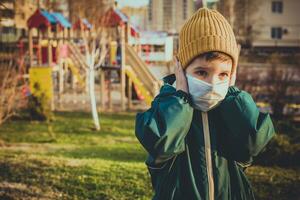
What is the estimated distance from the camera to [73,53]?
19.0 m

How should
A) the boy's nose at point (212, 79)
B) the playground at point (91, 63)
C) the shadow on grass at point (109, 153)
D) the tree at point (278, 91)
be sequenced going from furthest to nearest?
the playground at point (91, 63)
the tree at point (278, 91)
the shadow on grass at point (109, 153)
the boy's nose at point (212, 79)

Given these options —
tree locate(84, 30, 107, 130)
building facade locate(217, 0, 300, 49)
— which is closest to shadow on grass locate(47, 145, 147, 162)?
tree locate(84, 30, 107, 130)

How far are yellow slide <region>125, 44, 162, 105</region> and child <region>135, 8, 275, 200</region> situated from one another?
12.9 m

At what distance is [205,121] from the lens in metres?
1.92

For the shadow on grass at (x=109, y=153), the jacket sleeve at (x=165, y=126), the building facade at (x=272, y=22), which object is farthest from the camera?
the building facade at (x=272, y=22)

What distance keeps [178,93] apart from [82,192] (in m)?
3.88

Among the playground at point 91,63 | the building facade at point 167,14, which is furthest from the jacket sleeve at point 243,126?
the building facade at point 167,14

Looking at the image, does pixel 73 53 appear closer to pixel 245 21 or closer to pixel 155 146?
pixel 155 146

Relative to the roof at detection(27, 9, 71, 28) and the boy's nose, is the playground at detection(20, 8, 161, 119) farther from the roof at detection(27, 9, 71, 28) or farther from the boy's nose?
the boy's nose

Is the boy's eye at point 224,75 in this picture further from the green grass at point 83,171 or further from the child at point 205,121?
the green grass at point 83,171

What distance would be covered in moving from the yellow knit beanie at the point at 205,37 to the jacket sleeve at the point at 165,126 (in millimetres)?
189

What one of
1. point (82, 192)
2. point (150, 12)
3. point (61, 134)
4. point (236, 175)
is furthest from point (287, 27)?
point (236, 175)

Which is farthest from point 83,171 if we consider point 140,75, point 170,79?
point 140,75

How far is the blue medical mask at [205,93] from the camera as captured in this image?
185cm
